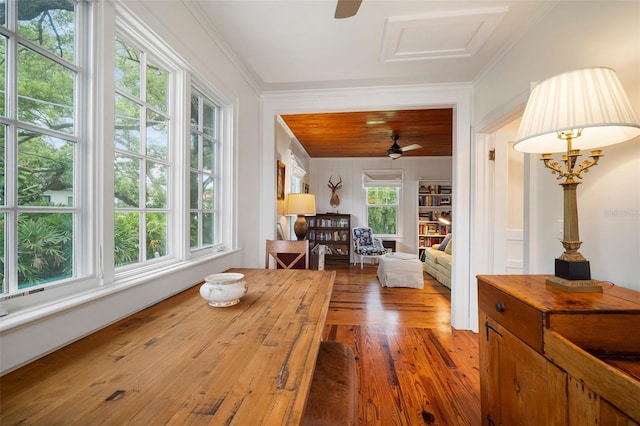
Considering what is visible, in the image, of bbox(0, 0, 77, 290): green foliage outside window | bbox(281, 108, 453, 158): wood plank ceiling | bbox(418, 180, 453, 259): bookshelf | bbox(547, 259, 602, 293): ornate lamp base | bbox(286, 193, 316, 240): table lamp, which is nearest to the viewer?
bbox(0, 0, 77, 290): green foliage outside window

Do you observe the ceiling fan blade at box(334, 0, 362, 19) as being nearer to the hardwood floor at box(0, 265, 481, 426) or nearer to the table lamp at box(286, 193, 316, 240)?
the hardwood floor at box(0, 265, 481, 426)

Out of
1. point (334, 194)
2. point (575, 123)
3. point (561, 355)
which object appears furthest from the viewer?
point (334, 194)

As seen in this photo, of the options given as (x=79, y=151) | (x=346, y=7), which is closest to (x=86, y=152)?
(x=79, y=151)

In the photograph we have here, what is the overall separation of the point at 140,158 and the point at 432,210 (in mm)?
6241

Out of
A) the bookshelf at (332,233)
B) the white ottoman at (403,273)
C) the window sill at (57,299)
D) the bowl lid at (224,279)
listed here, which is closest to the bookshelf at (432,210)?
the bookshelf at (332,233)

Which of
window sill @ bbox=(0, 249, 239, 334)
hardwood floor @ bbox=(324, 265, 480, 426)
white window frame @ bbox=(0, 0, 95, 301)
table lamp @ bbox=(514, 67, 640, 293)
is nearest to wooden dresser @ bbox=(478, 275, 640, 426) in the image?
table lamp @ bbox=(514, 67, 640, 293)

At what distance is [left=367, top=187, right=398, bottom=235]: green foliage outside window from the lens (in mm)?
6574

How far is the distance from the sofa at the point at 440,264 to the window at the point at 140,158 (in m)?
4.09

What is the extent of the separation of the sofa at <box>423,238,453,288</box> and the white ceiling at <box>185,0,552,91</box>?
2.86 meters

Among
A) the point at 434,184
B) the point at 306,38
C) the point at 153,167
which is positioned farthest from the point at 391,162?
the point at 153,167

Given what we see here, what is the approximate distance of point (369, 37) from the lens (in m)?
2.01

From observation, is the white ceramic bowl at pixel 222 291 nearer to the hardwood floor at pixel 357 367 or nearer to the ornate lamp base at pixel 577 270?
the hardwood floor at pixel 357 367

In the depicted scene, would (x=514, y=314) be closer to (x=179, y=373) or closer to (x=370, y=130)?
(x=179, y=373)

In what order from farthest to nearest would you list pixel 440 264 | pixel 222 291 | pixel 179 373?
1. pixel 440 264
2. pixel 222 291
3. pixel 179 373
